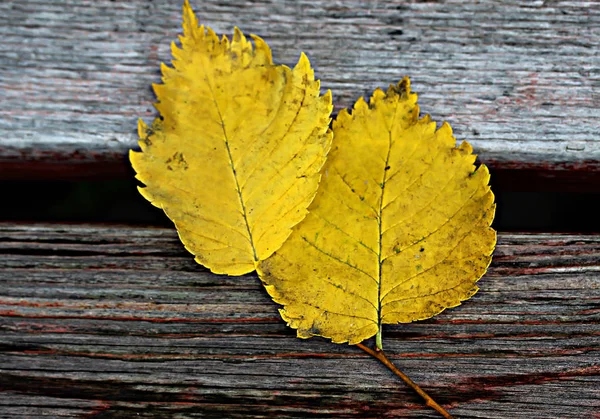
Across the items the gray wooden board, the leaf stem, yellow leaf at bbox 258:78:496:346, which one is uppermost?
the gray wooden board

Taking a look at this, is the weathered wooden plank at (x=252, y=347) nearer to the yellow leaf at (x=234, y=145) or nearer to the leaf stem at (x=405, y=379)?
the leaf stem at (x=405, y=379)

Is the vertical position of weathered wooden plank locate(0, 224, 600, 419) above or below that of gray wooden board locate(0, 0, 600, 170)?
below

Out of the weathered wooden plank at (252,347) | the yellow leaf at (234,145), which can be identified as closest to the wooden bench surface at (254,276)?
the weathered wooden plank at (252,347)

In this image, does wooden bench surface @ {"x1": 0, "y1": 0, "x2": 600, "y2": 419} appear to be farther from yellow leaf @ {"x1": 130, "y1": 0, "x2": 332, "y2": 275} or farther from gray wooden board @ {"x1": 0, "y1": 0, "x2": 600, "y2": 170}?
yellow leaf @ {"x1": 130, "y1": 0, "x2": 332, "y2": 275}

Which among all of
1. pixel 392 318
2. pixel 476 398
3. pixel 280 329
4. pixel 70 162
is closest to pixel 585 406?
pixel 476 398

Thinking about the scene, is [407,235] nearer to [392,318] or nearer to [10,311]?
[392,318]

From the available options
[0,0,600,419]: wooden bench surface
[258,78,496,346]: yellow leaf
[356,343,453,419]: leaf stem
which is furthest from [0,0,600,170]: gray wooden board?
[356,343,453,419]: leaf stem

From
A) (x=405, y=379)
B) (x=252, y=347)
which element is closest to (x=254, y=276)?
(x=252, y=347)
